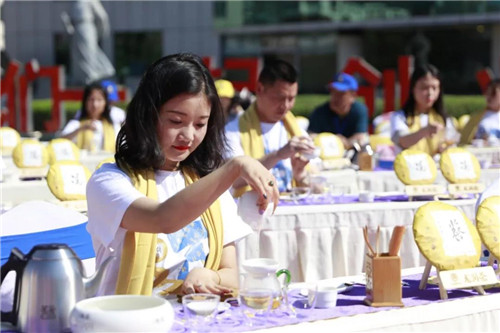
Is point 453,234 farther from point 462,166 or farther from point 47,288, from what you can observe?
point 462,166

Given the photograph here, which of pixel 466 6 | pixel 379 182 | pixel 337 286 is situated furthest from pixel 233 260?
pixel 466 6

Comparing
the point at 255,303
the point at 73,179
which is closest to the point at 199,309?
the point at 255,303

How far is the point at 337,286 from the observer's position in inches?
93.0

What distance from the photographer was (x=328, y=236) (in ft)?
13.5

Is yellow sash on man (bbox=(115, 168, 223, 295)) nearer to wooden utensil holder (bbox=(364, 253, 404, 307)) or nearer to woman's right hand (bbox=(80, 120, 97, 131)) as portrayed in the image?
wooden utensil holder (bbox=(364, 253, 404, 307))

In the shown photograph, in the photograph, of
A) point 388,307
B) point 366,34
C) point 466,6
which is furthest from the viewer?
point 366,34

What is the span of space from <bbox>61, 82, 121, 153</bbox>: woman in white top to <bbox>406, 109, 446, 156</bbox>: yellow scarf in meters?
2.54

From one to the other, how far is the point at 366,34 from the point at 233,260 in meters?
19.3

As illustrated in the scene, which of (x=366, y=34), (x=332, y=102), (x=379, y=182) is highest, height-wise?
(x=366, y=34)

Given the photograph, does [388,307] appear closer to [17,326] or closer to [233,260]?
[233,260]

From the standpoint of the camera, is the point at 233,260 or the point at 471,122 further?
the point at 471,122

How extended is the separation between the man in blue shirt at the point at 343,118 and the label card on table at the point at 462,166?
1933 mm

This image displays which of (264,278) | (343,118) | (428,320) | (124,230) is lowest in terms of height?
(428,320)

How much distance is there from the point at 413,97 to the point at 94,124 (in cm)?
274
